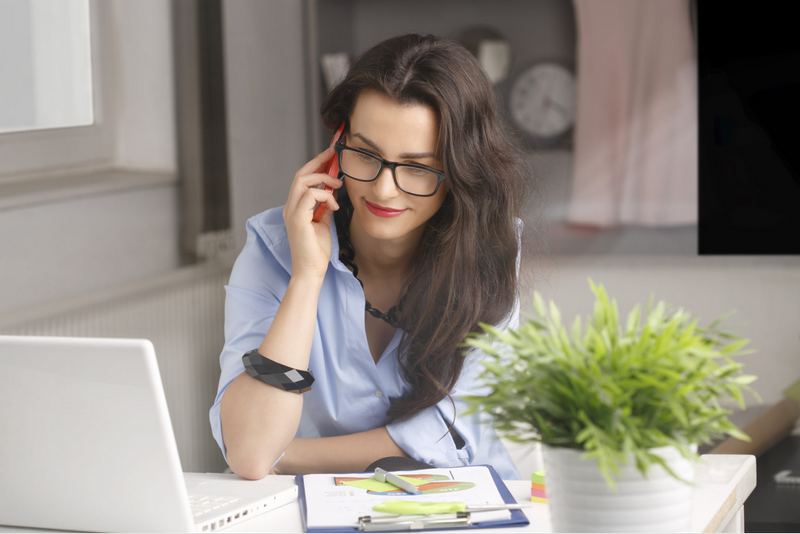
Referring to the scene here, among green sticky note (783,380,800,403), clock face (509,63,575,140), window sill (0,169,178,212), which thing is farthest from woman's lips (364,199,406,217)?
green sticky note (783,380,800,403)

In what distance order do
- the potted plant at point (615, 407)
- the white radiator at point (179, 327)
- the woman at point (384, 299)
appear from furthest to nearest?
the white radiator at point (179, 327) → the woman at point (384, 299) → the potted plant at point (615, 407)

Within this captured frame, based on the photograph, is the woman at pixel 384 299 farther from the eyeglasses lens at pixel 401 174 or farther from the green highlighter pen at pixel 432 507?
the green highlighter pen at pixel 432 507

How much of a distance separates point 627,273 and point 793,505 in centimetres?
94

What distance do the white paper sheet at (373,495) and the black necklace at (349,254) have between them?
39cm

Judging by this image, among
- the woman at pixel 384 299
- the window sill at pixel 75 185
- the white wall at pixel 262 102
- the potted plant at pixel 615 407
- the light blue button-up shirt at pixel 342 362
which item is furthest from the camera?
the white wall at pixel 262 102

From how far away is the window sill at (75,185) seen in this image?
192cm

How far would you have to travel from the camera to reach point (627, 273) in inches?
105

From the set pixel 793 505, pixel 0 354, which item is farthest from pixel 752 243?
pixel 0 354

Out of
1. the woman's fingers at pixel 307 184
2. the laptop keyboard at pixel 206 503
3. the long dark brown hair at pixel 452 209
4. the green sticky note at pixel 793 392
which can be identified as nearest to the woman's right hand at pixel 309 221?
the woman's fingers at pixel 307 184

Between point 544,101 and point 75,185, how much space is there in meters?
1.59

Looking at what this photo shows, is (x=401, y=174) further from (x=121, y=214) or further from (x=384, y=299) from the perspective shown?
(x=121, y=214)

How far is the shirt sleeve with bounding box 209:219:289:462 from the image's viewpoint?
117 centimetres

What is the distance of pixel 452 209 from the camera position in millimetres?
1323

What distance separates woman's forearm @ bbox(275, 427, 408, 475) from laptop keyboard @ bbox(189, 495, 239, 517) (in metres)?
0.25
